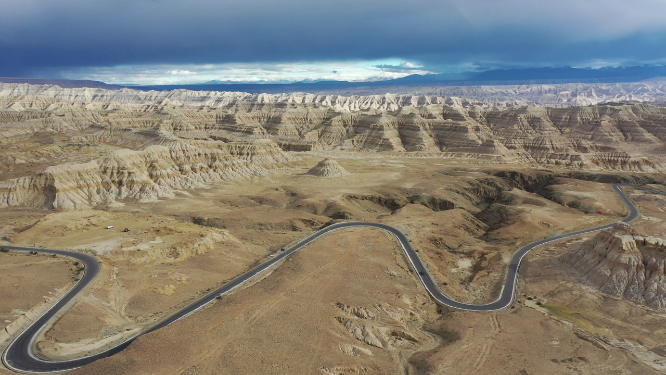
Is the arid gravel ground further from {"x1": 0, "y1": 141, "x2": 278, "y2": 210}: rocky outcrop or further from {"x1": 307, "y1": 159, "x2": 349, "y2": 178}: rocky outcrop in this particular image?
{"x1": 307, "y1": 159, "x2": 349, "y2": 178}: rocky outcrop

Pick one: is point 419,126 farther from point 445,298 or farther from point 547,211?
Answer: point 445,298

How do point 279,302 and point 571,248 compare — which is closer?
point 279,302

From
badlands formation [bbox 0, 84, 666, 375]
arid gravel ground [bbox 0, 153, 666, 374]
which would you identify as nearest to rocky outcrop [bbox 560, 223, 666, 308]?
badlands formation [bbox 0, 84, 666, 375]

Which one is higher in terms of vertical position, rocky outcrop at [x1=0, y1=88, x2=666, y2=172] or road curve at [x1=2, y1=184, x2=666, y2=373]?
rocky outcrop at [x1=0, y1=88, x2=666, y2=172]

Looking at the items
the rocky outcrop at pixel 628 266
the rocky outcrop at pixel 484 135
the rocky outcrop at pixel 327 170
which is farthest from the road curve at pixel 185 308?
the rocky outcrop at pixel 484 135

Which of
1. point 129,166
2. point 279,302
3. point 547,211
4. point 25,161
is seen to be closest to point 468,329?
point 279,302

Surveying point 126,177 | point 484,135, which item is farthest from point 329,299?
point 484,135

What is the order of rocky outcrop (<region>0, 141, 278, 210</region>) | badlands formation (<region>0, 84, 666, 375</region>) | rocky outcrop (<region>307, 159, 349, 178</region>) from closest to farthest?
badlands formation (<region>0, 84, 666, 375</region>), rocky outcrop (<region>0, 141, 278, 210</region>), rocky outcrop (<region>307, 159, 349, 178</region>)
